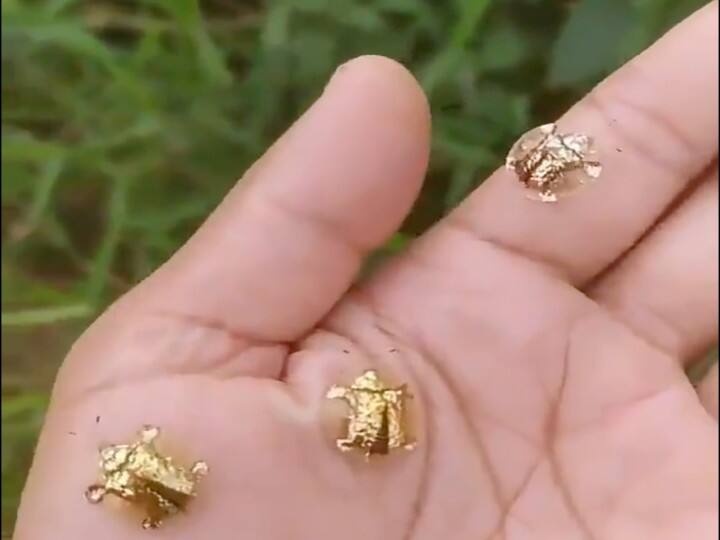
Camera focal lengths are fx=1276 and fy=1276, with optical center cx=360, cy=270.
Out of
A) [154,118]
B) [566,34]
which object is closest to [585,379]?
[566,34]

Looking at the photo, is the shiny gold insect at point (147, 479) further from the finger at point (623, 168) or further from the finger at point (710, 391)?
the finger at point (710, 391)

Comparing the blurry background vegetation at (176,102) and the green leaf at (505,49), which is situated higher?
the green leaf at (505,49)

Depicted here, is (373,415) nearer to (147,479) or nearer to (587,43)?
(147,479)

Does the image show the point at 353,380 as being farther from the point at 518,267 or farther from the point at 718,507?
the point at 718,507

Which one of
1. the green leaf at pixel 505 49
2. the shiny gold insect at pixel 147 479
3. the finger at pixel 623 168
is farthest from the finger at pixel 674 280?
the shiny gold insect at pixel 147 479

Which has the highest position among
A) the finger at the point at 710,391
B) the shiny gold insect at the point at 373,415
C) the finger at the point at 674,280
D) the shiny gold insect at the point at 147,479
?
the finger at the point at 674,280
